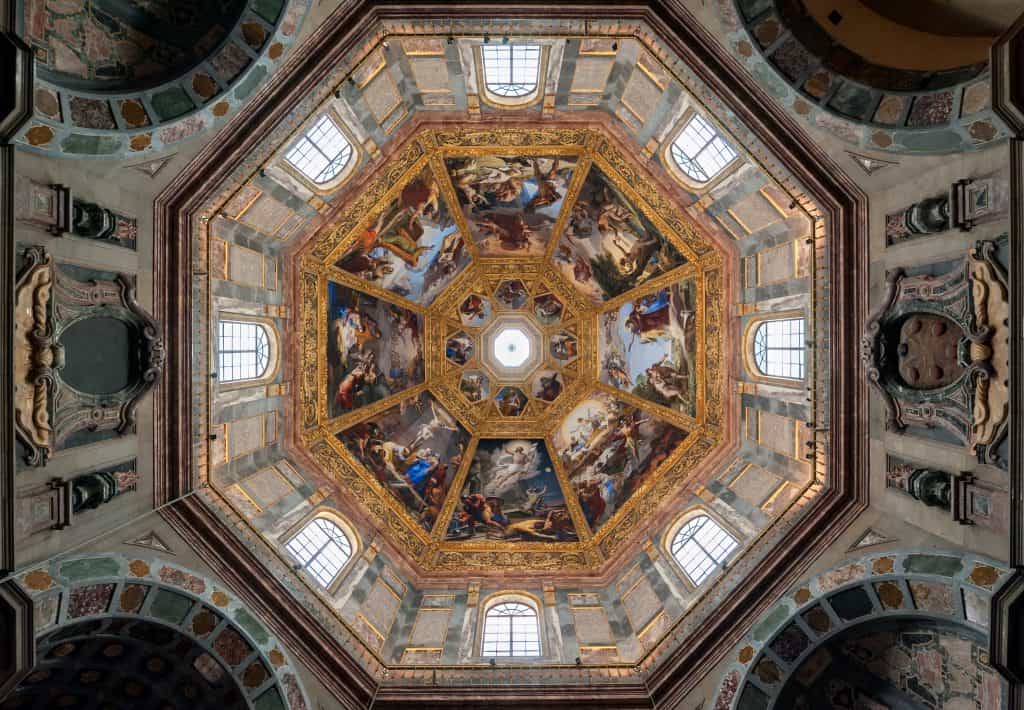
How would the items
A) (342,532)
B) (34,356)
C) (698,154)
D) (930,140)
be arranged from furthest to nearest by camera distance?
(342,532)
(698,154)
(930,140)
(34,356)

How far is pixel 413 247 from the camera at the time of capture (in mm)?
19734

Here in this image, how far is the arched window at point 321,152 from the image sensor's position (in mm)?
14227

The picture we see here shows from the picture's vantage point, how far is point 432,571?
18.4 metres

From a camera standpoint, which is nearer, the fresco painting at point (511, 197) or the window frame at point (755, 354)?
the window frame at point (755, 354)

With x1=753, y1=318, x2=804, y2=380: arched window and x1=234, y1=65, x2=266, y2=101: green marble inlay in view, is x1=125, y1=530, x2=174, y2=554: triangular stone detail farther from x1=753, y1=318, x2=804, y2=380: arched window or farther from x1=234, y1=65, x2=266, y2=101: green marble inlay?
x1=753, y1=318, x2=804, y2=380: arched window

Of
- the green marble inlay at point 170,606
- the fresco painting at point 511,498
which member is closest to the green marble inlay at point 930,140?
the fresco painting at point 511,498

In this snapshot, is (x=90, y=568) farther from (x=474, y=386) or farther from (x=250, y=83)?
(x=474, y=386)

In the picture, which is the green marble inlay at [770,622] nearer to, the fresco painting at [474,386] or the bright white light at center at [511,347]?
the fresco painting at [474,386]

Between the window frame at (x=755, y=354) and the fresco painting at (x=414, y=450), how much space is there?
398 inches

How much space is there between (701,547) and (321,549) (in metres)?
10.0

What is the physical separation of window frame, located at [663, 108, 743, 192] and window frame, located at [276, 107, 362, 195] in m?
7.73

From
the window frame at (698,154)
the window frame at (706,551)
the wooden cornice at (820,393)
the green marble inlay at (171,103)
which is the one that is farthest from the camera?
the window frame at (706,551)

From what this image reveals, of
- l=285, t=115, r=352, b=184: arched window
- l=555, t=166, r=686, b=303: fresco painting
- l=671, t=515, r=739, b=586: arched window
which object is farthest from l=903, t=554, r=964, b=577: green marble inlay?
l=285, t=115, r=352, b=184: arched window

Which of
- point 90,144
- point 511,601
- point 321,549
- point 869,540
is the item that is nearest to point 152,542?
point 321,549
